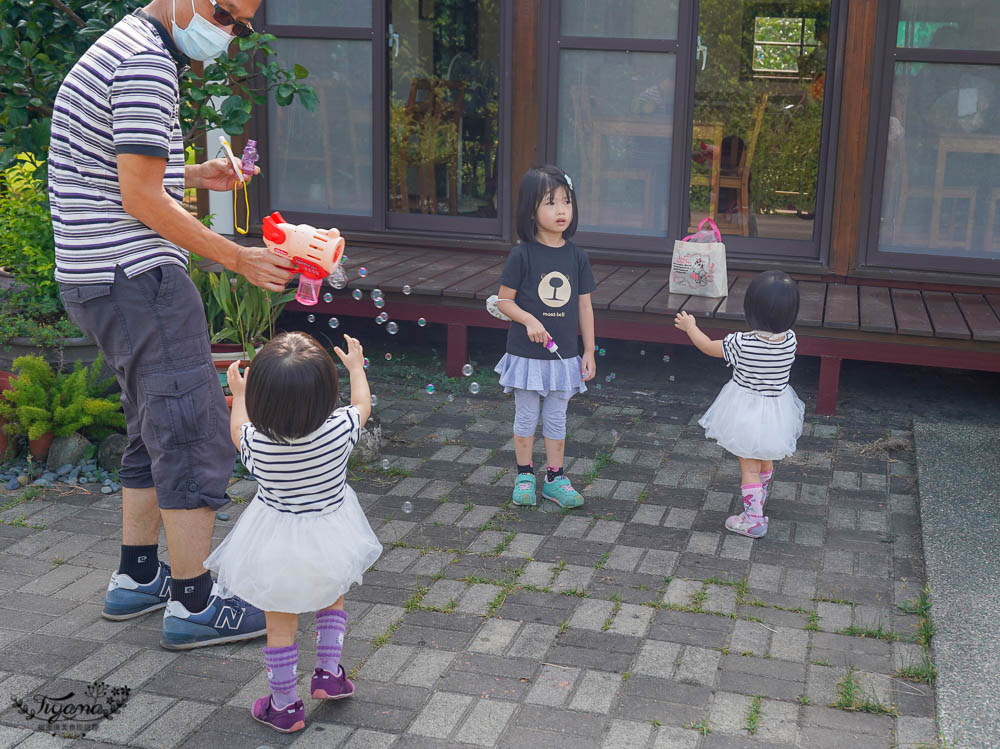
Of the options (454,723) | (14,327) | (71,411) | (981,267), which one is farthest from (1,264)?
(981,267)

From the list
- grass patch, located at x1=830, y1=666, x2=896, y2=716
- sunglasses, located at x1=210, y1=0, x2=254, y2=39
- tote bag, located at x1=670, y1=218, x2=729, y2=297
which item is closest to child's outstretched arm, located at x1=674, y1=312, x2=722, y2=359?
grass patch, located at x1=830, y1=666, x2=896, y2=716

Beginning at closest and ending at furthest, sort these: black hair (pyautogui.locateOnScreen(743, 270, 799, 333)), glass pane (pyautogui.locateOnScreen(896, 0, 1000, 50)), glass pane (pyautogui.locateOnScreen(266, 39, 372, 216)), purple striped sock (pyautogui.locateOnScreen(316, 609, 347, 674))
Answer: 1. purple striped sock (pyautogui.locateOnScreen(316, 609, 347, 674))
2. black hair (pyautogui.locateOnScreen(743, 270, 799, 333))
3. glass pane (pyautogui.locateOnScreen(896, 0, 1000, 50))
4. glass pane (pyautogui.locateOnScreen(266, 39, 372, 216))

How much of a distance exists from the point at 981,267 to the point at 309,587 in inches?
211

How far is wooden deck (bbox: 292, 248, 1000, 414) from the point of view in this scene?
6035 millimetres

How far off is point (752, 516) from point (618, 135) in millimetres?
3690

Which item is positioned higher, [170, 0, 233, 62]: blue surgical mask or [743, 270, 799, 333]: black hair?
[170, 0, 233, 62]: blue surgical mask

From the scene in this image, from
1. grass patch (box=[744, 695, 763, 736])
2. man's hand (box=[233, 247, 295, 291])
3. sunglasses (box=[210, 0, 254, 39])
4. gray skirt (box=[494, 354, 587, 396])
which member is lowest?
grass patch (box=[744, 695, 763, 736])

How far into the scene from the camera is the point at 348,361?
321 centimetres

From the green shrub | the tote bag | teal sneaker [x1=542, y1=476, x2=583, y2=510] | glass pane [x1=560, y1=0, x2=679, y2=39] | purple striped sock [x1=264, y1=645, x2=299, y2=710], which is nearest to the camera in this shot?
purple striped sock [x1=264, y1=645, x2=299, y2=710]

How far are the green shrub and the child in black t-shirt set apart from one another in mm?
1901

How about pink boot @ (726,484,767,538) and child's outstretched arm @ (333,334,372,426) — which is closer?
child's outstretched arm @ (333,334,372,426)

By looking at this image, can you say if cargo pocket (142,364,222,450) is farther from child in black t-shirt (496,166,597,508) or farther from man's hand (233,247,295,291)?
child in black t-shirt (496,166,597,508)

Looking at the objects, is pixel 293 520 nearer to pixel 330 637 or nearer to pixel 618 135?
pixel 330 637

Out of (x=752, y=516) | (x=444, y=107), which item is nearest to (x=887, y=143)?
(x=444, y=107)
